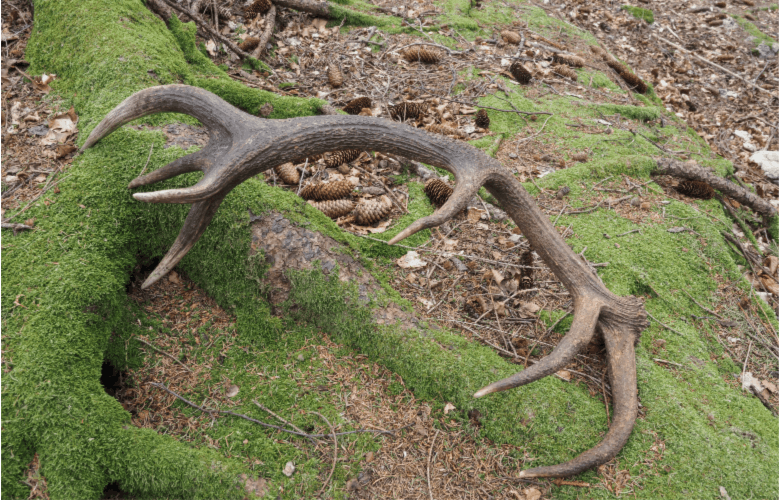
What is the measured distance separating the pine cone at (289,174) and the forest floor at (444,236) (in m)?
0.05

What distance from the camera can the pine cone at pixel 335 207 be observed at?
3.55 metres

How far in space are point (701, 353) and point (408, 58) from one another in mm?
4733

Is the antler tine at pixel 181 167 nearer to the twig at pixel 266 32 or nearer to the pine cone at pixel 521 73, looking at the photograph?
the twig at pixel 266 32

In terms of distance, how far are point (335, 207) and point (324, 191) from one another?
192mm

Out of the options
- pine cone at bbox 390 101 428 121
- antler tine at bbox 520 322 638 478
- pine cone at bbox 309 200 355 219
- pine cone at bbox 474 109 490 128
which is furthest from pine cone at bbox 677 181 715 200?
pine cone at bbox 309 200 355 219

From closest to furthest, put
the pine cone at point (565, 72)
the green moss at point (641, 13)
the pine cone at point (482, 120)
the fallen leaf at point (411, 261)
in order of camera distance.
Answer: the fallen leaf at point (411, 261) → the pine cone at point (482, 120) → the pine cone at point (565, 72) → the green moss at point (641, 13)

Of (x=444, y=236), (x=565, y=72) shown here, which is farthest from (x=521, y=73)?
(x=444, y=236)

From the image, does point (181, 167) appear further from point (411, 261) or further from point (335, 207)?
point (411, 261)

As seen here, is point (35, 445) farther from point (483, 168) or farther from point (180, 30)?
point (180, 30)

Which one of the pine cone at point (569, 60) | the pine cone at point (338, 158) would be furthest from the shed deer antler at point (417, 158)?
the pine cone at point (569, 60)

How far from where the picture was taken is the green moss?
9.06 metres

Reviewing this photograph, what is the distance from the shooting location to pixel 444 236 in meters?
3.58

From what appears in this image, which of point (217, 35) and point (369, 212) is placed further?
point (217, 35)

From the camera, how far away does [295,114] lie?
4.25 m
